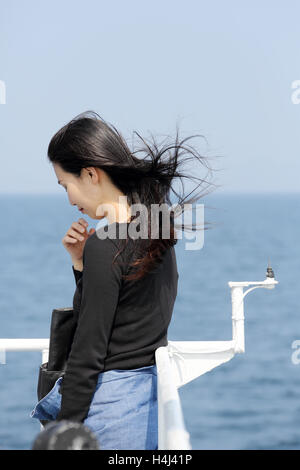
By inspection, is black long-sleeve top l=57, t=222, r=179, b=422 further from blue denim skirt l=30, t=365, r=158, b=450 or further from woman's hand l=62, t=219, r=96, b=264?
woman's hand l=62, t=219, r=96, b=264

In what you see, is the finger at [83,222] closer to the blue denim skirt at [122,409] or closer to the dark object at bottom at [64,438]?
the blue denim skirt at [122,409]

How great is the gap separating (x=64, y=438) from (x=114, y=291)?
709 mm

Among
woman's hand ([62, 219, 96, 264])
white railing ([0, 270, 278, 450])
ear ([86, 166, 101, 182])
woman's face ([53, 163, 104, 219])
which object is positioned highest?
ear ([86, 166, 101, 182])

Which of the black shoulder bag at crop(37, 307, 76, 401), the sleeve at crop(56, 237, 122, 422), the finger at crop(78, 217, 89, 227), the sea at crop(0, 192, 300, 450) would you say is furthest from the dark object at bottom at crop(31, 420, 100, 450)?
the finger at crop(78, 217, 89, 227)

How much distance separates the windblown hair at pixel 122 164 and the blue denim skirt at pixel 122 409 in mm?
272

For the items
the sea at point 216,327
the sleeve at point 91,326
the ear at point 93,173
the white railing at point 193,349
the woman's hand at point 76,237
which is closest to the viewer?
the sleeve at point 91,326

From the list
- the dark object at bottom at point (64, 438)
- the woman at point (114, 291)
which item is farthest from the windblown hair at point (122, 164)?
the dark object at bottom at point (64, 438)

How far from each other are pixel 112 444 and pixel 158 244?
1.69ft

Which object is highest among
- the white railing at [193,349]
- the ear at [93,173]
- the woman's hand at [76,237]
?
the ear at [93,173]

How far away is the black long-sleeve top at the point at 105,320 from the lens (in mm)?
2000

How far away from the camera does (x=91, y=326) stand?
6.57ft

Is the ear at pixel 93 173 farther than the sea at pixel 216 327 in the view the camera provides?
No

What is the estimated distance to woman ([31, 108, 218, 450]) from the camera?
2.01 m

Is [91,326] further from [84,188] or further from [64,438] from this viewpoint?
[64,438]
